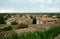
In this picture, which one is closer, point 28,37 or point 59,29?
point 28,37

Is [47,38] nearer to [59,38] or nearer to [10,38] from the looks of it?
[59,38]

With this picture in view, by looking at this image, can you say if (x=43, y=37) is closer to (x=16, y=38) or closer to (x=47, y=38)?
(x=47, y=38)

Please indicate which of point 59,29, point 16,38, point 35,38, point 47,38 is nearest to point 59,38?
point 47,38

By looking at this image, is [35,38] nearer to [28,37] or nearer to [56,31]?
[28,37]

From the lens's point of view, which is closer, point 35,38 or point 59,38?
point 35,38

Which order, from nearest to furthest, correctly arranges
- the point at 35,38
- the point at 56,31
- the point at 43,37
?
the point at 35,38 → the point at 43,37 → the point at 56,31

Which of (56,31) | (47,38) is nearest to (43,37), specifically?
(47,38)

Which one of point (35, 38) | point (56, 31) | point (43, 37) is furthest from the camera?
point (56, 31)

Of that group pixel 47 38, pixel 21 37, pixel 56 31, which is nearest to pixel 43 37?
pixel 47 38
